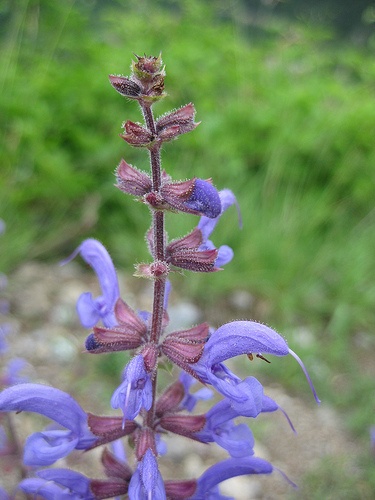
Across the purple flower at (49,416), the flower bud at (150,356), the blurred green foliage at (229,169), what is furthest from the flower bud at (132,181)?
the blurred green foliage at (229,169)

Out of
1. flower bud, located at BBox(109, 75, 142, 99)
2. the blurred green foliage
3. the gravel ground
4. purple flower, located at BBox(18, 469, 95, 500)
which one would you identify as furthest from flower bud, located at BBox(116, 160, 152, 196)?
the blurred green foliage

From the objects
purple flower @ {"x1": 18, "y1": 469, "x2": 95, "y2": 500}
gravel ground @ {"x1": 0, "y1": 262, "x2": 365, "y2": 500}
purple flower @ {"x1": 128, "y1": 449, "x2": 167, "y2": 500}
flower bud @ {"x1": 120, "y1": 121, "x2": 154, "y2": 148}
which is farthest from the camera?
gravel ground @ {"x1": 0, "y1": 262, "x2": 365, "y2": 500}

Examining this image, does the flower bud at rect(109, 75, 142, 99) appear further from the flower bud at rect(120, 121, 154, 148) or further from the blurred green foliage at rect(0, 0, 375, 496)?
the blurred green foliage at rect(0, 0, 375, 496)

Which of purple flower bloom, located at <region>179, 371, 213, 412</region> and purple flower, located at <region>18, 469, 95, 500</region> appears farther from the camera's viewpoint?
purple flower bloom, located at <region>179, 371, 213, 412</region>

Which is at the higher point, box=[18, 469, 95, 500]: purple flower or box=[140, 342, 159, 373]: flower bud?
box=[140, 342, 159, 373]: flower bud

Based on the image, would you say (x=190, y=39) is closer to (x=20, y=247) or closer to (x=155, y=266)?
(x=20, y=247)

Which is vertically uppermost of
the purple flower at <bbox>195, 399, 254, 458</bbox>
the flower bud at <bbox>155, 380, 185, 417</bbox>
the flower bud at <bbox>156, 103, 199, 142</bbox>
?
the flower bud at <bbox>156, 103, 199, 142</bbox>

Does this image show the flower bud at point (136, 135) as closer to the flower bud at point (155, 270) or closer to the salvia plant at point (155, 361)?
the salvia plant at point (155, 361)

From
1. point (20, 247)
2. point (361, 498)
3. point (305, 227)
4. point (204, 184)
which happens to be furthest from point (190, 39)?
point (204, 184)

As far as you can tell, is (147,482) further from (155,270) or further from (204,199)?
(204,199)
